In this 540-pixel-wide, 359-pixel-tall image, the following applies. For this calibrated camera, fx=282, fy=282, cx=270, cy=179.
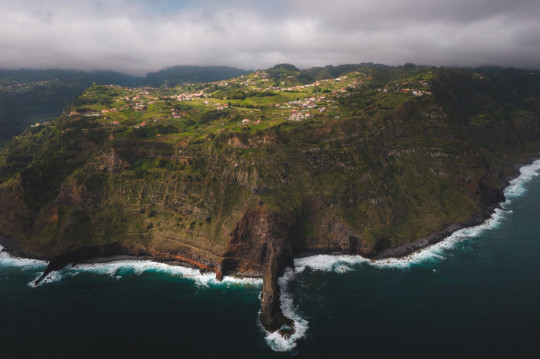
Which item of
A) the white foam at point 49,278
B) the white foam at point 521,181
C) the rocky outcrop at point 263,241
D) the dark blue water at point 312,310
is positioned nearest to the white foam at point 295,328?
the dark blue water at point 312,310

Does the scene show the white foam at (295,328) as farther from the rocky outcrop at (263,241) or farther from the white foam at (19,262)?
the white foam at (19,262)

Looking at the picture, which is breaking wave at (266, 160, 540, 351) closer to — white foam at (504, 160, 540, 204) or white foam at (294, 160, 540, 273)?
white foam at (294, 160, 540, 273)

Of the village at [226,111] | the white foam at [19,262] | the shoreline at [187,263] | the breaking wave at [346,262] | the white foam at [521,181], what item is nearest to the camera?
the breaking wave at [346,262]

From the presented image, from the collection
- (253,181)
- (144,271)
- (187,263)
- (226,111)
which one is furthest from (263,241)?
(226,111)

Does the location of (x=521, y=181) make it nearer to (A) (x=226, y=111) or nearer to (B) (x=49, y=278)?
→ (A) (x=226, y=111)

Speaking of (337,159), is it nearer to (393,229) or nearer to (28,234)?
(393,229)

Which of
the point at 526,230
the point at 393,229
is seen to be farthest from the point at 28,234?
the point at 526,230
